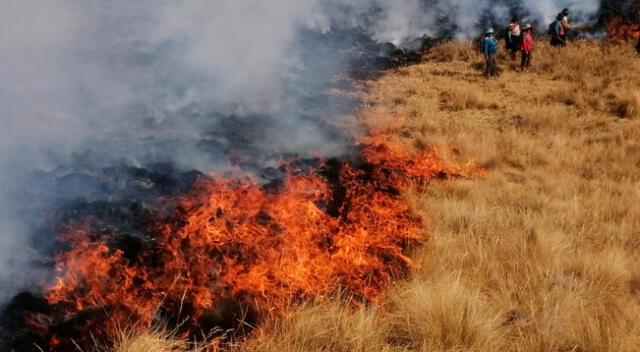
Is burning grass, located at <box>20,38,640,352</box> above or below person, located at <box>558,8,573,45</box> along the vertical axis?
below

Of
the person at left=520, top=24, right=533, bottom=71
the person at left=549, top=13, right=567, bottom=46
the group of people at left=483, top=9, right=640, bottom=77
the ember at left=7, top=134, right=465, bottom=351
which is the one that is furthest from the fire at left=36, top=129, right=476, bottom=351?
the person at left=549, top=13, right=567, bottom=46

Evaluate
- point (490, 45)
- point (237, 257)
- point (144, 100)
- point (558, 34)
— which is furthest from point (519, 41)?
point (237, 257)

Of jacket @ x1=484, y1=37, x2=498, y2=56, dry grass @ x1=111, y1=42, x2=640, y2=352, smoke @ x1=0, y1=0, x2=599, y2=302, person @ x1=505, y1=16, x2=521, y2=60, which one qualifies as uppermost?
person @ x1=505, y1=16, x2=521, y2=60

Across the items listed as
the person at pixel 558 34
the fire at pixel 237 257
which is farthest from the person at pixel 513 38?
the fire at pixel 237 257

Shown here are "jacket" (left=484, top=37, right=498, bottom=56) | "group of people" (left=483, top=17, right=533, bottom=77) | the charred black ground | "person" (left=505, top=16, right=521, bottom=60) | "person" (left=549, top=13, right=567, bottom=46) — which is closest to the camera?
the charred black ground

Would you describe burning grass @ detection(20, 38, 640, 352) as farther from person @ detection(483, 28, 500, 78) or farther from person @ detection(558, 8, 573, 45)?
person @ detection(558, 8, 573, 45)

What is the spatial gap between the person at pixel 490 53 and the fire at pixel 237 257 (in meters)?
A: 9.53

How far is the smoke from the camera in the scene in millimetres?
4203

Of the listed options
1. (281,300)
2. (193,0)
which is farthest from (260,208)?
(193,0)

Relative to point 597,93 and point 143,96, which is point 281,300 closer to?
point 143,96

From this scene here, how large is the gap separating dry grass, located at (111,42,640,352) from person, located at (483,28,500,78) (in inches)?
140

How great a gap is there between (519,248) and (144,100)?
6.34 m

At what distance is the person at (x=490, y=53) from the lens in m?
12.3

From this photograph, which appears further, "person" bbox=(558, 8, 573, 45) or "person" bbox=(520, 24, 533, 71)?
"person" bbox=(558, 8, 573, 45)
